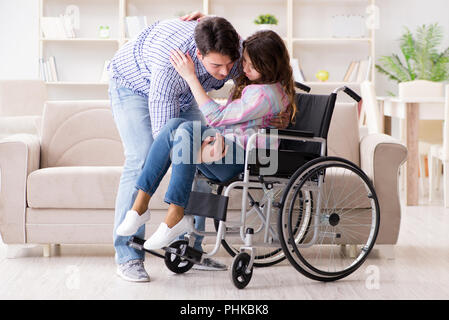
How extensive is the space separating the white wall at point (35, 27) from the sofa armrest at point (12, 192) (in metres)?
3.83

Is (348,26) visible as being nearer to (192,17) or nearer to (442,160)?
(442,160)

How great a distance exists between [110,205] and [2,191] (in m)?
0.45

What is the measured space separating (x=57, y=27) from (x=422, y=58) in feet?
11.2

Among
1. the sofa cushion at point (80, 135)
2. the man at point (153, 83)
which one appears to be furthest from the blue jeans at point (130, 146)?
the sofa cushion at point (80, 135)

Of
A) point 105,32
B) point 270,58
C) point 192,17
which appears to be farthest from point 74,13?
point 270,58

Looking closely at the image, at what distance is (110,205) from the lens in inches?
106

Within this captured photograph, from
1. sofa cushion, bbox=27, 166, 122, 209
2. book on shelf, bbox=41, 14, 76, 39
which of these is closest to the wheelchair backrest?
sofa cushion, bbox=27, 166, 122, 209

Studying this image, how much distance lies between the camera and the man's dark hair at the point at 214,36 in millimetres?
2088

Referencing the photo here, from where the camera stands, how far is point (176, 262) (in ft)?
8.09

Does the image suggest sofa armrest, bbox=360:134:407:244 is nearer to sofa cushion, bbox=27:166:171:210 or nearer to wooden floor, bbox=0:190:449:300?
wooden floor, bbox=0:190:449:300

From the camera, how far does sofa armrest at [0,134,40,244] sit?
2670 mm

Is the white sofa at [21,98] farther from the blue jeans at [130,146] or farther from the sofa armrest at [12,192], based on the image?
Answer: the blue jeans at [130,146]

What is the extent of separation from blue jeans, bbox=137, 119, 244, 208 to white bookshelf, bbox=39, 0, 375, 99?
4.16m
